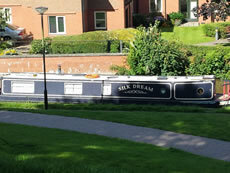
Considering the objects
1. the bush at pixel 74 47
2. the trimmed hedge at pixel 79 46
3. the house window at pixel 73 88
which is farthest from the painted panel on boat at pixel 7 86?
the bush at pixel 74 47

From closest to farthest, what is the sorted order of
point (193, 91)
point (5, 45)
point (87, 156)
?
point (87, 156) → point (193, 91) → point (5, 45)

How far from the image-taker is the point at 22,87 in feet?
85.7

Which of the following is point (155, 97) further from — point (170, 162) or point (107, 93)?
point (170, 162)

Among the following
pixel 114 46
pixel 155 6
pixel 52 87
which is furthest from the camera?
pixel 155 6

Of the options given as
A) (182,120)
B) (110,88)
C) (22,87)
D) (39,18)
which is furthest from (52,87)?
(39,18)

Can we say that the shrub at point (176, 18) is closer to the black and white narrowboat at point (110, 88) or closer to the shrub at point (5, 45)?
the shrub at point (5, 45)

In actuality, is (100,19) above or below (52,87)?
above

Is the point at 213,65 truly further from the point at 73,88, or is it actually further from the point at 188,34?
the point at 188,34

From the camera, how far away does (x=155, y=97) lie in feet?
80.9

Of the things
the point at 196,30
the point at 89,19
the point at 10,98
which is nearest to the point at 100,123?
the point at 10,98

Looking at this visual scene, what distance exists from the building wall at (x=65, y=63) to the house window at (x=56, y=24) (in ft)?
22.8

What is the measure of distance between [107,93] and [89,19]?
18.4m

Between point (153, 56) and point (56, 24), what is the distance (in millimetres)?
12962

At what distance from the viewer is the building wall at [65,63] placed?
3347 cm
